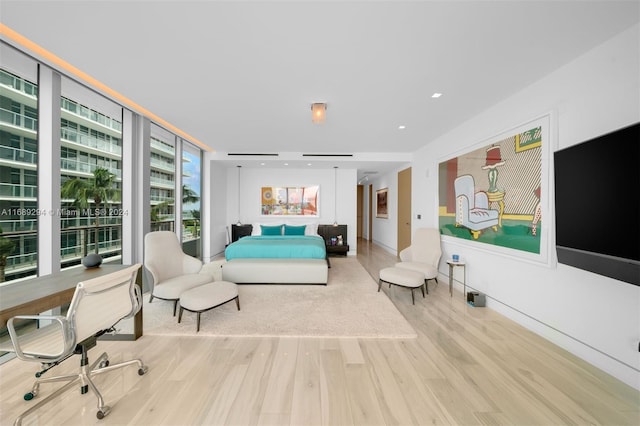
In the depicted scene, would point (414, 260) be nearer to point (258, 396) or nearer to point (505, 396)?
point (505, 396)

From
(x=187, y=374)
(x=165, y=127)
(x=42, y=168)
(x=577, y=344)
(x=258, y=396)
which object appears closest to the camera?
(x=258, y=396)

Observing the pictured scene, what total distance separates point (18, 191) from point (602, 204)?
5.01 m

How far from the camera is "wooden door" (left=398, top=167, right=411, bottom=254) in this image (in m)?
5.73

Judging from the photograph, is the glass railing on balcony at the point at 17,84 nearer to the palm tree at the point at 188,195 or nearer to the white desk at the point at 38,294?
the white desk at the point at 38,294

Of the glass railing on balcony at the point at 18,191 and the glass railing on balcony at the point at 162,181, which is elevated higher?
the glass railing on balcony at the point at 162,181

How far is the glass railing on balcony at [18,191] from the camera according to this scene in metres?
2.07

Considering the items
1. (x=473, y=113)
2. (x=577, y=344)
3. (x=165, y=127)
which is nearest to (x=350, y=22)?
(x=473, y=113)

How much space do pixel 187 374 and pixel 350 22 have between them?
10.1 ft

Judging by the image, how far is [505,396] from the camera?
1682 mm

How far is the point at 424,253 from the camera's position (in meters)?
4.14

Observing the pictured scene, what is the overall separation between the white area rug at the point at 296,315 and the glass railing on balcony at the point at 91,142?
7.30 feet

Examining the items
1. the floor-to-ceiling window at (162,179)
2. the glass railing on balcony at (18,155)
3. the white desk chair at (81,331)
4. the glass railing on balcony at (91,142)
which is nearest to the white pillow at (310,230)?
the floor-to-ceiling window at (162,179)

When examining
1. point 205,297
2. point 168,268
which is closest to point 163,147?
point 168,268

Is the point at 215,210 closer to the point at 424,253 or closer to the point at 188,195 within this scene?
the point at 188,195
